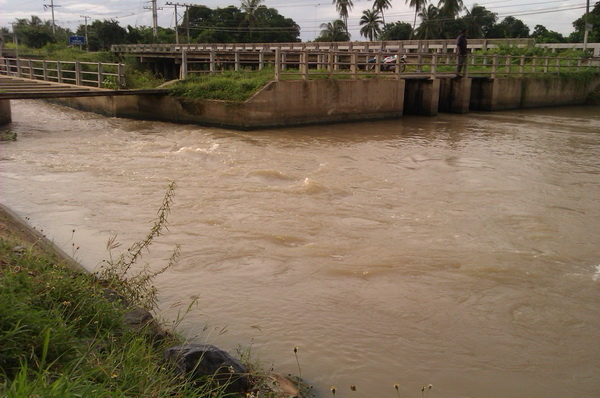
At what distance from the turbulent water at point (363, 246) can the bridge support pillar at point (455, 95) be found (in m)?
9.27

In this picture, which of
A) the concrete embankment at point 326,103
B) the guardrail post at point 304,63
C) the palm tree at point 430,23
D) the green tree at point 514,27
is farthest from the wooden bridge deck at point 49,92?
the green tree at point 514,27

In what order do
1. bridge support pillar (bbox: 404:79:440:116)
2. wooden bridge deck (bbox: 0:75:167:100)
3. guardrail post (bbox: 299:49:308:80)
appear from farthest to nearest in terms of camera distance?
bridge support pillar (bbox: 404:79:440:116)
guardrail post (bbox: 299:49:308:80)
wooden bridge deck (bbox: 0:75:167:100)

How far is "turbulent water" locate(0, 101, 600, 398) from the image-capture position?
461 cm

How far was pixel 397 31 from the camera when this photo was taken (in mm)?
72125

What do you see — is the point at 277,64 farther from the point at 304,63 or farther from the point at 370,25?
the point at 370,25

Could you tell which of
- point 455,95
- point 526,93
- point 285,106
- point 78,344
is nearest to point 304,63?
point 285,106

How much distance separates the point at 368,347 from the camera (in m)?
4.73

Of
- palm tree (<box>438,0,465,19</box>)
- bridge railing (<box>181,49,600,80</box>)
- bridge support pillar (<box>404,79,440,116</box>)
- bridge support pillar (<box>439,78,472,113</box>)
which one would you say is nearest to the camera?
bridge railing (<box>181,49,600,80</box>)

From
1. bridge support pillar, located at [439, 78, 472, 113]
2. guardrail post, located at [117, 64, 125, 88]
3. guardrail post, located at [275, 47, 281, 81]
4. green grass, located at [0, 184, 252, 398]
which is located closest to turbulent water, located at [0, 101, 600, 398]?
green grass, located at [0, 184, 252, 398]

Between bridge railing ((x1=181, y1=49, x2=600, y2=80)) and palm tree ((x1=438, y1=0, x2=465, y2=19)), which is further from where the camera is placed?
palm tree ((x1=438, y1=0, x2=465, y2=19))

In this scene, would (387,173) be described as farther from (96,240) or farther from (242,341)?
(242,341)

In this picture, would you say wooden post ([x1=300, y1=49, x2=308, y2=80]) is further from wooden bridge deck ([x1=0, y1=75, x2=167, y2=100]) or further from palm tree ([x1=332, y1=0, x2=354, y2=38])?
palm tree ([x1=332, y1=0, x2=354, y2=38])

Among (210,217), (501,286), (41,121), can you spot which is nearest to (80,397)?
(501,286)

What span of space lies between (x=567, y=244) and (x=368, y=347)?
393 cm
